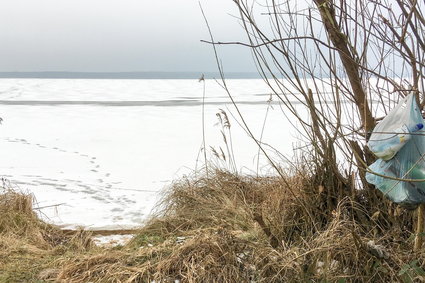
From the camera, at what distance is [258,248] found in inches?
101

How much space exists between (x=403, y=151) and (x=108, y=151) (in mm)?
6258

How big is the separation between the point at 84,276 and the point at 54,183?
3300 millimetres

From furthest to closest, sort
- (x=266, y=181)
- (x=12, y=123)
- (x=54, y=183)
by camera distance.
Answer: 1. (x=12, y=123)
2. (x=54, y=183)
3. (x=266, y=181)

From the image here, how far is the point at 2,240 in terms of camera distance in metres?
3.46

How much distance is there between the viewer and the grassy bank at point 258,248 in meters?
2.36

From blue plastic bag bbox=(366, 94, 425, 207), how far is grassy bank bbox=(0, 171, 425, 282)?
0.27 meters

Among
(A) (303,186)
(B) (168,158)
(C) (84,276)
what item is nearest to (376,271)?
(A) (303,186)

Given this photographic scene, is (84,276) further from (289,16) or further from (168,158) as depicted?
(168,158)

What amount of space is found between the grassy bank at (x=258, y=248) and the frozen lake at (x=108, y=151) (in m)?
0.77

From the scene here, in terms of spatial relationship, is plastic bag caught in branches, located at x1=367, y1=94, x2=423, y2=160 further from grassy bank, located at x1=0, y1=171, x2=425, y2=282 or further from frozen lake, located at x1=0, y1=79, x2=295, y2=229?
frozen lake, located at x1=0, y1=79, x2=295, y2=229

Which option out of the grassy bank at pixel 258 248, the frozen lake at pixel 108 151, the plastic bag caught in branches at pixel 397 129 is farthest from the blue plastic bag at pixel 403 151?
the frozen lake at pixel 108 151

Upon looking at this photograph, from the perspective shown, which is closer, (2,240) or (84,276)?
(84,276)

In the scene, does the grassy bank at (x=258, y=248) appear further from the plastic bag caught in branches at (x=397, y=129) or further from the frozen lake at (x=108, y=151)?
the frozen lake at (x=108, y=151)

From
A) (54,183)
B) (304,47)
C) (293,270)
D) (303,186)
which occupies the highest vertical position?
(304,47)
